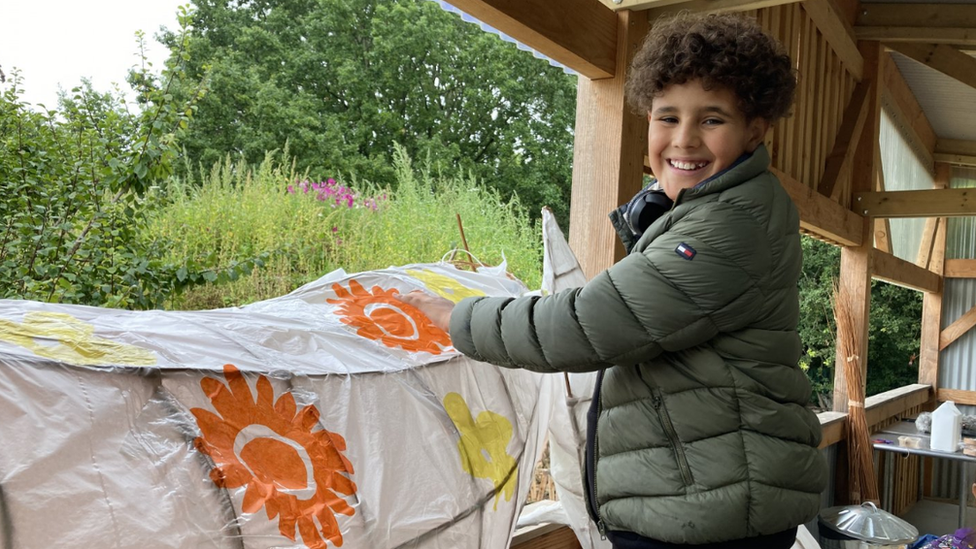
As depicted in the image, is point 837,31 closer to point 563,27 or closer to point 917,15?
point 917,15

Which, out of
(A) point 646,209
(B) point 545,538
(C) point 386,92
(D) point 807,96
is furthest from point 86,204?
(C) point 386,92

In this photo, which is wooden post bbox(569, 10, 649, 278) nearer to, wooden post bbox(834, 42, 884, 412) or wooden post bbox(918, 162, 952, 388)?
wooden post bbox(834, 42, 884, 412)

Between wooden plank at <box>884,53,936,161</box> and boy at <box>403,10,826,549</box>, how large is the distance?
17.9 feet

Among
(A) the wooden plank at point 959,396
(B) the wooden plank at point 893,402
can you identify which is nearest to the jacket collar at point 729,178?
(B) the wooden plank at point 893,402

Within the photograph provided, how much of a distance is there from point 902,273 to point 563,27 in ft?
18.9

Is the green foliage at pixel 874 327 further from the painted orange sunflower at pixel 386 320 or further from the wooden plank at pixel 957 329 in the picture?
the painted orange sunflower at pixel 386 320

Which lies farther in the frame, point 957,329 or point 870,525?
point 957,329

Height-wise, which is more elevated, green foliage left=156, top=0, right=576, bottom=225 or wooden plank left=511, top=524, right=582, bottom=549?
green foliage left=156, top=0, right=576, bottom=225

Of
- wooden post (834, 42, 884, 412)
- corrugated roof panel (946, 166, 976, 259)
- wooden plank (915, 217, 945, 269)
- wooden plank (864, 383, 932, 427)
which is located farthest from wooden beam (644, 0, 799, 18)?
corrugated roof panel (946, 166, 976, 259)

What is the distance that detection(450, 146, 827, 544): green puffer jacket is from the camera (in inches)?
40.2

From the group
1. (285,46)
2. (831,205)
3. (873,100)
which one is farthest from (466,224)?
(285,46)

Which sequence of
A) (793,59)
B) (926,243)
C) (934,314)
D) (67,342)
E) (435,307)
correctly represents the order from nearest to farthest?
(67,342), (435,307), (793,59), (926,243), (934,314)

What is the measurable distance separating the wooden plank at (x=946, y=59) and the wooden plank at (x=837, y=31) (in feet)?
1.58

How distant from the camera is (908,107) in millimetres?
6922
